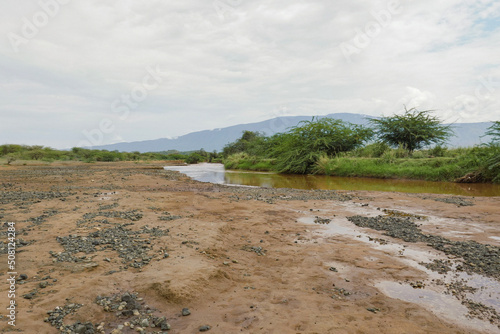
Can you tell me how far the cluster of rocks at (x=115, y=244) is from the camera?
429 cm

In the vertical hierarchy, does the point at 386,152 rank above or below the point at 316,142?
below

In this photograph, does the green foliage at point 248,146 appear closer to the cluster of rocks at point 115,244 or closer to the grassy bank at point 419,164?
the grassy bank at point 419,164

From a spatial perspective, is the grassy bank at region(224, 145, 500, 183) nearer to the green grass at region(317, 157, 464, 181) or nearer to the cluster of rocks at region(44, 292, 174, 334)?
the green grass at region(317, 157, 464, 181)

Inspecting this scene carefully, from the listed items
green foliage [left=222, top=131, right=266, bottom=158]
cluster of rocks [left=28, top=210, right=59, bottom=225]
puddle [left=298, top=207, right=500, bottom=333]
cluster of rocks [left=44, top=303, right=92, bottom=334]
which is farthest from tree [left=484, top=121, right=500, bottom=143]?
green foliage [left=222, top=131, right=266, bottom=158]

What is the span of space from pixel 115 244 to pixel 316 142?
23236mm

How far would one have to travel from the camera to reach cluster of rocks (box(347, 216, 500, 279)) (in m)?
4.16

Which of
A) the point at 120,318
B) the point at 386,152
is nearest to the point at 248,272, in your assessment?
the point at 120,318

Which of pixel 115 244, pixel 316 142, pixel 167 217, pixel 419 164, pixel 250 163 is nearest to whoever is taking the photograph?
pixel 115 244

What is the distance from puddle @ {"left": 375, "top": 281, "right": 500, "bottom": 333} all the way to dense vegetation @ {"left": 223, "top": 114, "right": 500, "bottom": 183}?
1491cm

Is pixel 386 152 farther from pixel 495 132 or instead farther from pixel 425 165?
pixel 495 132

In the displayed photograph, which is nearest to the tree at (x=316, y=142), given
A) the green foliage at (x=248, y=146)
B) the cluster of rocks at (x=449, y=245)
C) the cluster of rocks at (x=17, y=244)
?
the green foliage at (x=248, y=146)

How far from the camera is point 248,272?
13.6ft

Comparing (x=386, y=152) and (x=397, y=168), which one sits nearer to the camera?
(x=397, y=168)

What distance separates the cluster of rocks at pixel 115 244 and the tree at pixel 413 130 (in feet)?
75.3
